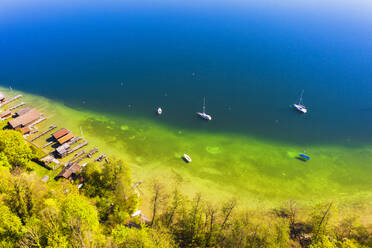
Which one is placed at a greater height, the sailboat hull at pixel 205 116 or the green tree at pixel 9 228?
the sailboat hull at pixel 205 116

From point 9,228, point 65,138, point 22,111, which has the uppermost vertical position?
point 22,111

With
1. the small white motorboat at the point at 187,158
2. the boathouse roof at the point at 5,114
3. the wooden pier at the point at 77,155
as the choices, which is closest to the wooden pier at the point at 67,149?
the wooden pier at the point at 77,155

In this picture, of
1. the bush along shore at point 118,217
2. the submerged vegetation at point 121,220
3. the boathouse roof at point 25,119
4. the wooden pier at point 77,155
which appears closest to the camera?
the submerged vegetation at point 121,220

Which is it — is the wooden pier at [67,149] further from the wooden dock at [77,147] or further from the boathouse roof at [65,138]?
the boathouse roof at [65,138]

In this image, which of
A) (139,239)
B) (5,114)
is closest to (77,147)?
(5,114)

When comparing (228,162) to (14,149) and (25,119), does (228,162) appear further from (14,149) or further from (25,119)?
(25,119)

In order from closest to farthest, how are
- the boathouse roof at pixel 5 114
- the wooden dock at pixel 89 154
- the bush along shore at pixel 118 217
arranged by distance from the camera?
the bush along shore at pixel 118 217, the wooden dock at pixel 89 154, the boathouse roof at pixel 5 114

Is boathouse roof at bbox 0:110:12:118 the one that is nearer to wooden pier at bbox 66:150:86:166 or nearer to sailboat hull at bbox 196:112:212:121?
wooden pier at bbox 66:150:86:166

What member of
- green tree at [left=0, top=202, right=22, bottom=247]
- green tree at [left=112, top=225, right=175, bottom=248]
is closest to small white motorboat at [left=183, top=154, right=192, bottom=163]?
green tree at [left=112, top=225, right=175, bottom=248]

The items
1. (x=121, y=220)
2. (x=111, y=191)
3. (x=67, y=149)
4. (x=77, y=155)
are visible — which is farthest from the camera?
(x=67, y=149)
